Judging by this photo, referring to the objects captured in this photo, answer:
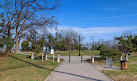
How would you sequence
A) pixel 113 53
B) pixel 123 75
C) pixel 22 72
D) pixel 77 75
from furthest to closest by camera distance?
1. pixel 113 53
2. pixel 22 72
3. pixel 123 75
4. pixel 77 75

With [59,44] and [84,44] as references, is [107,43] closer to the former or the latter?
[84,44]

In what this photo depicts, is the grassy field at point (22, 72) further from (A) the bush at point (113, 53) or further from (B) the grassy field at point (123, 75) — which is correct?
(A) the bush at point (113, 53)

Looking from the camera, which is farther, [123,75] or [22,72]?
[22,72]

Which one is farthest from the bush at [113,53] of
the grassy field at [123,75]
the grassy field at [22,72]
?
the grassy field at [22,72]

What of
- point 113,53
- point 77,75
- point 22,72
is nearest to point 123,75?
point 77,75

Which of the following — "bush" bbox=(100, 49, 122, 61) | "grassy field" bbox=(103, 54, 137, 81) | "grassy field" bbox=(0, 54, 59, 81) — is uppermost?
"bush" bbox=(100, 49, 122, 61)

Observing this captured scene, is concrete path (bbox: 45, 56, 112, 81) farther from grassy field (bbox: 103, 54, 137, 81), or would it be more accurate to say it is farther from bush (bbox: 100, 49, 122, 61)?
bush (bbox: 100, 49, 122, 61)

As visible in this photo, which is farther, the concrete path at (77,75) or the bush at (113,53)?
the bush at (113,53)

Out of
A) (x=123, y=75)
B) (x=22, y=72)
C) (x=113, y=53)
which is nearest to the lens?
(x=123, y=75)

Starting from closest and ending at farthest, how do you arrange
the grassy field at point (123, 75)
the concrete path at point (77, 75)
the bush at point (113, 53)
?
the concrete path at point (77, 75), the grassy field at point (123, 75), the bush at point (113, 53)

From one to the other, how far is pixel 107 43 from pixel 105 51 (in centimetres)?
3976

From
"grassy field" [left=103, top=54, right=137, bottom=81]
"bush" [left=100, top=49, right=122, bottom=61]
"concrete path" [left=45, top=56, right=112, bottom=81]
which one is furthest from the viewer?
"bush" [left=100, top=49, right=122, bottom=61]

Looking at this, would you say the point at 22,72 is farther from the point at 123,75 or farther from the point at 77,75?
the point at 123,75

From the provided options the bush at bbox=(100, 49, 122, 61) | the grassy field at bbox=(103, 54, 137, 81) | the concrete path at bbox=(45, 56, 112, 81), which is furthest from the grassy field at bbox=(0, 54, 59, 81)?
the bush at bbox=(100, 49, 122, 61)
